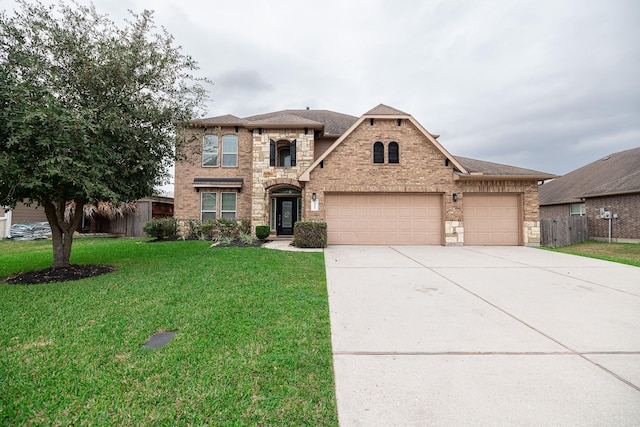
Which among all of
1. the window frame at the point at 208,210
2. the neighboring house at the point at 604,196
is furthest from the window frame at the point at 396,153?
the neighboring house at the point at 604,196

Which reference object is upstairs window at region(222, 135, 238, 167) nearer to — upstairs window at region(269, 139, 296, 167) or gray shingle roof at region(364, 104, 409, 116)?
upstairs window at region(269, 139, 296, 167)

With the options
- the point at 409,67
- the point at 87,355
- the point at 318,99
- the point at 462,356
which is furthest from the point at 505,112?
the point at 87,355

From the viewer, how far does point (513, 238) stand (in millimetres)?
12078

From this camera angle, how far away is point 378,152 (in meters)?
12.0

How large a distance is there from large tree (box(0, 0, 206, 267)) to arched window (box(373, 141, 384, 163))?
278 inches

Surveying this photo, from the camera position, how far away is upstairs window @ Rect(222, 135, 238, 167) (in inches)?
585

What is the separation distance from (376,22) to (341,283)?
11667 millimetres

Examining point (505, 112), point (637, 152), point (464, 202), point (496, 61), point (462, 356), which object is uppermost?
point (505, 112)

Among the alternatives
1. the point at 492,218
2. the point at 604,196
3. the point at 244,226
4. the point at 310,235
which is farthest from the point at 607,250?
the point at 244,226

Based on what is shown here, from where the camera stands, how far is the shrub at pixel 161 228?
13.6m

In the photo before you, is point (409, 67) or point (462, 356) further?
point (409, 67)

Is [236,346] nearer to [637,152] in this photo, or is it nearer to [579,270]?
[579,270]

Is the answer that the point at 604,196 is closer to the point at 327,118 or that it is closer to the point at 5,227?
the point at 327,118

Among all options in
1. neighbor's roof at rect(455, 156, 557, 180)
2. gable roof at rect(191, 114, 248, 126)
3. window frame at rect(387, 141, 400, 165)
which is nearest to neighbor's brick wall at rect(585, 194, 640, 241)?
neighbor's roof at rect(455, 156, 557, 180)
